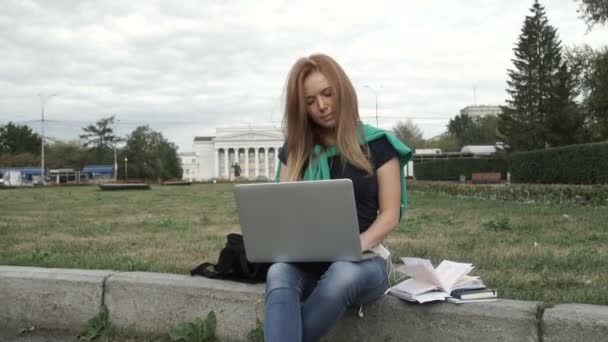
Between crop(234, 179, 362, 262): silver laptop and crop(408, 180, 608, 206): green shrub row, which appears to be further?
crop(408, 180, 608, 206): green shrub row

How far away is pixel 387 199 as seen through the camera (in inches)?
109

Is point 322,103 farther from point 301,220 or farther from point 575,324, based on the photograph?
point 575,324

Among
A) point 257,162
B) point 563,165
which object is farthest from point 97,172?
point 563,165

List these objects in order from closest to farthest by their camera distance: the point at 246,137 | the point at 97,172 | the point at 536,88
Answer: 1. the point at 536,88
2. the point at 97,172
3. the point at 246,137

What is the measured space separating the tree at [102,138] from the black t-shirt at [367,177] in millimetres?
84658

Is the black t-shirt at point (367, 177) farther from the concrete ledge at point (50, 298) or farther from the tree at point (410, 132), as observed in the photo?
the tree at point (410, 132)

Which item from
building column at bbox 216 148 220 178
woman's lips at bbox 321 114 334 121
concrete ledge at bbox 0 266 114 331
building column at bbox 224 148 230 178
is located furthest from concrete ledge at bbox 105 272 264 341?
building column at bbox 216 148 220 178

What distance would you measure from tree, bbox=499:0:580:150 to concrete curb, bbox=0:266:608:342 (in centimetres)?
4186

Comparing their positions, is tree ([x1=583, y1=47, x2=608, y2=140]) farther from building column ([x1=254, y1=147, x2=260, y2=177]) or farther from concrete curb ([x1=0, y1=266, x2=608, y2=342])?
building column ([x1=254, y1=147, x2=260, y2=177])

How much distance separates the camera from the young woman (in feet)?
8.80

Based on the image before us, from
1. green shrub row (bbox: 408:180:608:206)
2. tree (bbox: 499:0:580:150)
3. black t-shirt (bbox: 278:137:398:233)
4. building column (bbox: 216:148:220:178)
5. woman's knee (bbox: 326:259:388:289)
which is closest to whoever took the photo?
woman's knee (bbox: 326:259:388:289)

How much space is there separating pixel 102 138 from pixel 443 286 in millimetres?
87304

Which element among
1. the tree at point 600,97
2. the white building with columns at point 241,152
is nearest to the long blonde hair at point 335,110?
the tree at point 600,97

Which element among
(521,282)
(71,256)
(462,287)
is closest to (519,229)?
(521,282)
